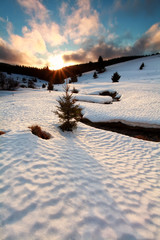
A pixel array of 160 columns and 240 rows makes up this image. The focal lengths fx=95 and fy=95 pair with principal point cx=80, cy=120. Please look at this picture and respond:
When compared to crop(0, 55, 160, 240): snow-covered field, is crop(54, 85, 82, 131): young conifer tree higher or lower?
higher

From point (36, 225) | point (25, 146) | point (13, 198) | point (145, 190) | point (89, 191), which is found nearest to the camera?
point (36, 225)

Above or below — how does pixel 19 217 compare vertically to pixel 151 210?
above

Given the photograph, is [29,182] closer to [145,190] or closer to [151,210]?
[151,210]

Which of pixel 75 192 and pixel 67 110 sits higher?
pixel 67 110

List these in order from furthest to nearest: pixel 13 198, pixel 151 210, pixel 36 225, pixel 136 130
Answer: pixel 136 130 → pixel 151 210 → pixel 13 198 → pixel 36 225

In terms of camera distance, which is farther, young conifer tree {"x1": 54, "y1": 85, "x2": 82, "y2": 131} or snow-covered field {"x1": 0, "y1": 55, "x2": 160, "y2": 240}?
young conifer tree {"x1": 54, "y1": 85, "x2": 82, "y2": 131}

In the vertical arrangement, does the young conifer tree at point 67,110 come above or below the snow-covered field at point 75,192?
above

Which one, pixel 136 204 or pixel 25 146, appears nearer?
pixel 136 204

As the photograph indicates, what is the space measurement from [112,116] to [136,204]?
8179 millimetres

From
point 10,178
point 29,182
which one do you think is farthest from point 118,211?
point 10,178

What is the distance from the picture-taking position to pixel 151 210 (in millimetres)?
2498

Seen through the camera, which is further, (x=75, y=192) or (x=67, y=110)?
(x=67, y=110)

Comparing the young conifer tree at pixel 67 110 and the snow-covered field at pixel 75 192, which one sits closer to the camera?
the snow-covered field at pixel 75 192

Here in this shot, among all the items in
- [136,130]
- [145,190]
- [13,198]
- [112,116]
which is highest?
[112,116]
